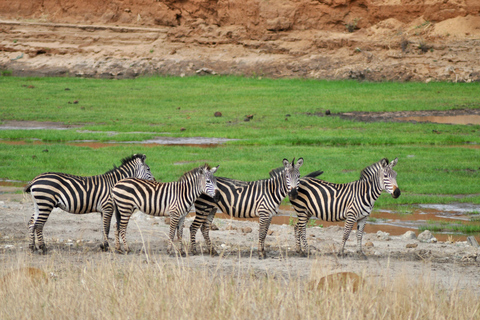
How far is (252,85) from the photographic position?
124ft

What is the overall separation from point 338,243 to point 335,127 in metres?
15.1

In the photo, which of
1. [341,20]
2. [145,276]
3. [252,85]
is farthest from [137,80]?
[145,276]

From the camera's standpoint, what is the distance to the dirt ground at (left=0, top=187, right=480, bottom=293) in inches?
339

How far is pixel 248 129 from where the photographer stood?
25156mm

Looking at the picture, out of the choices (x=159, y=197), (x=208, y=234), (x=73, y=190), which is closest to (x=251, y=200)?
(x=208, y=234)

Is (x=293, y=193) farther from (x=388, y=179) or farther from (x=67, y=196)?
(x=67, y=196)

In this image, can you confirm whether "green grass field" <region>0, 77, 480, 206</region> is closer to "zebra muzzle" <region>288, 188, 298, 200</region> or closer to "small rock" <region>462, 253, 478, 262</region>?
"small rock" <region>462, 253, 478, 262</region>

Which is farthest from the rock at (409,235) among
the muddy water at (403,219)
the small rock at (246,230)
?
the small rock at (246,230)

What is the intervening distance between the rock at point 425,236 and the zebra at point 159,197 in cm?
402

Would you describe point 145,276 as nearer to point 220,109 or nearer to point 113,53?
point 220,109

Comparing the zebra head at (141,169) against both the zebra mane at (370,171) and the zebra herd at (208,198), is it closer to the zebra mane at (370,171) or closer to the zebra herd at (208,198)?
the zebra herd at (208,198)

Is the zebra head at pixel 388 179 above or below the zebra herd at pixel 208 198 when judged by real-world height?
above

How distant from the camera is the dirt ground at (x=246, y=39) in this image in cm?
3912

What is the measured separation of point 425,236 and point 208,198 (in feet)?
13.2
